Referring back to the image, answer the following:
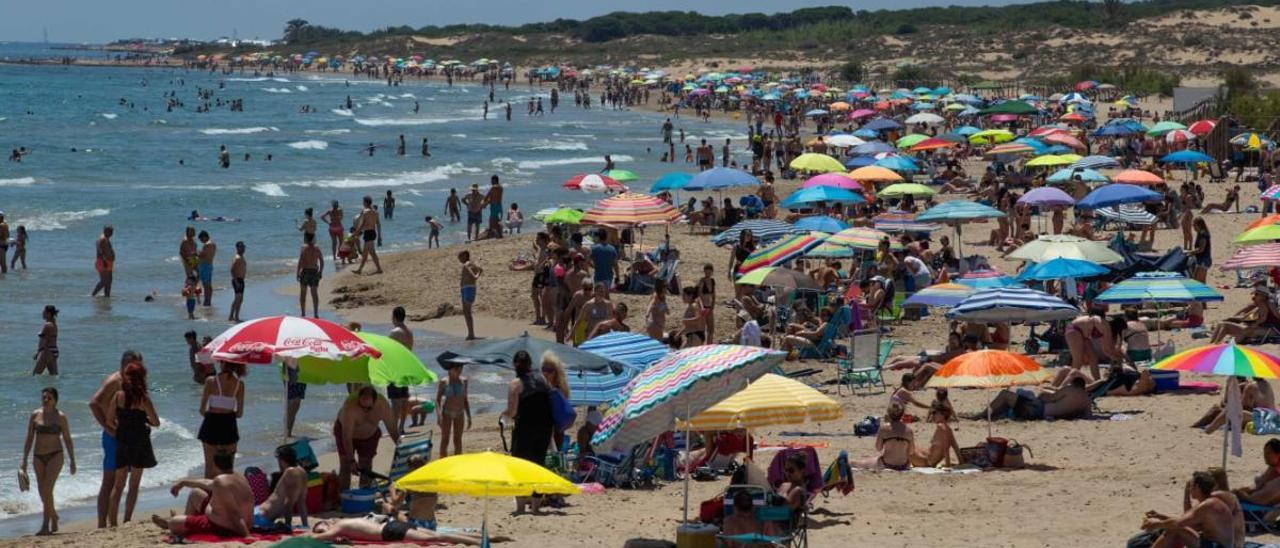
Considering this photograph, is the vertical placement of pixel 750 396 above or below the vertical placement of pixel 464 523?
above

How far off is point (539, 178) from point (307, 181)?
234 inches

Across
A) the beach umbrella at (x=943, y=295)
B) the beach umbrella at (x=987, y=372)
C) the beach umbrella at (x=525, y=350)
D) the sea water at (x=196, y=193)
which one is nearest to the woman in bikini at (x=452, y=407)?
the beach umbrella at (x=525, y=350)

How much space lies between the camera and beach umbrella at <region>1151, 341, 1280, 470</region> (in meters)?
9.38

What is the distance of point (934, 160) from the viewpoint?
122ft

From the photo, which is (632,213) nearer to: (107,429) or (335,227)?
(335,227)

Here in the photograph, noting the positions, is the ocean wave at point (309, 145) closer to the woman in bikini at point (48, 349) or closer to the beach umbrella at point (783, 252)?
the woman in bikini at point (48, 349)

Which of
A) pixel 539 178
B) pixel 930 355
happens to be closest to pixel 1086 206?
pixel 930 355

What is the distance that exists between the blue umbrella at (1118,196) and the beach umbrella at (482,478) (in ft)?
Answer: 46.0

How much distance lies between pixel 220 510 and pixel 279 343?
3.49 feet

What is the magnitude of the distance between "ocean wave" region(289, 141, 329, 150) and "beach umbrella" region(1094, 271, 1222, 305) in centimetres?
4335

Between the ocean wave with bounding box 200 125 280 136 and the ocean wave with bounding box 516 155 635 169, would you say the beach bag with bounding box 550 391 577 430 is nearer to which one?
the ocean wave with bounding box 516 155 635 169

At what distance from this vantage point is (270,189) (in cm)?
3934

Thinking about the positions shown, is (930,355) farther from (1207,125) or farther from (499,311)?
(1207,125)

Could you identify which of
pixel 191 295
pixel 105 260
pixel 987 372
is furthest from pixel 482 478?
pixel 105 260
